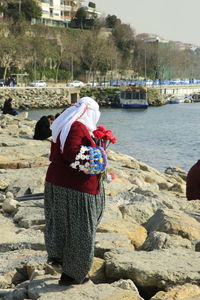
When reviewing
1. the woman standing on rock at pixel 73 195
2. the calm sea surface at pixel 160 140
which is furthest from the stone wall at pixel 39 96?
the woman standing on rock at pixel 73 195

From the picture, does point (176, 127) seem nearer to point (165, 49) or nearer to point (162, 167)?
point (162, 167)

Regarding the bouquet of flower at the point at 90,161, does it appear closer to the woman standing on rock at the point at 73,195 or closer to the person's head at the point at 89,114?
the woman standing on rock at the point at 73,195

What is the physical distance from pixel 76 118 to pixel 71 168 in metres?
0.35

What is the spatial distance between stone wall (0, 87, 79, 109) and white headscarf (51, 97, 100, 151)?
50.1 m

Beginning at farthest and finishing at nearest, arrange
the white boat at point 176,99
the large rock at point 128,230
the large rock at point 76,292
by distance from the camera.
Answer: the white boat at point 176,99, the large rock at point 128,230, the large rock at point 76,292

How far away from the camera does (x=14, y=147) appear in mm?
12930

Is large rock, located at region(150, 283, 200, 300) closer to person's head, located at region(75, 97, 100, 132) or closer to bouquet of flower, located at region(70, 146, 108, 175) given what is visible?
bouquet of flower, located at region(70, 146, 108, 175)

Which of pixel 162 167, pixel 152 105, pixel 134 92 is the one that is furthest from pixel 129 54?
pixel 162 167

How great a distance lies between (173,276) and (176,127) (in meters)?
39.2

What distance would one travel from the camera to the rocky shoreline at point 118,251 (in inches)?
164

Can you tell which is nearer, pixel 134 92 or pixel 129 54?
pixel 134 92

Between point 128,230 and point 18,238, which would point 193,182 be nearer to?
point 128,230

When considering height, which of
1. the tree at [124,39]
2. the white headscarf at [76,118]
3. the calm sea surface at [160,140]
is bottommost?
the calm sea surface at [160,140]

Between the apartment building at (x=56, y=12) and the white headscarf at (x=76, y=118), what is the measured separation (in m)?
103
